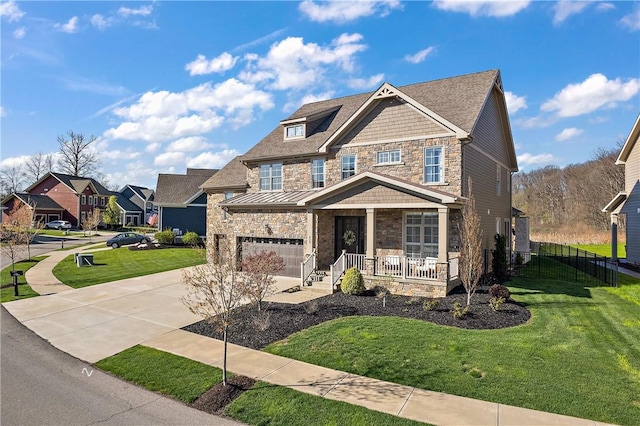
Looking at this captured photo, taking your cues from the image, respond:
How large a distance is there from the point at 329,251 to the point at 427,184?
5.89m

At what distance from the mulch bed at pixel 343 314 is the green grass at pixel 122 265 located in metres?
5.27

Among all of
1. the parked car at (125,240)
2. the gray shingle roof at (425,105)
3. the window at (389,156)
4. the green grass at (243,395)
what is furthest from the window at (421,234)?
the parked car at (125,240)

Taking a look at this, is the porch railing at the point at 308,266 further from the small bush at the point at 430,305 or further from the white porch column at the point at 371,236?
the small bush at the point at 430,305

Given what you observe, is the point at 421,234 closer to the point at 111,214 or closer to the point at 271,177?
the point at 271,177

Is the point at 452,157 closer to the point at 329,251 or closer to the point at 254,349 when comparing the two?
the point at 329,251

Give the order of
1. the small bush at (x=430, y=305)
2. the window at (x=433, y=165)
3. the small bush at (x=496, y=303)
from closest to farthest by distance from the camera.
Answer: the small bush at (x=496, y=303), the small bush at (x=430, y=305), the window at (x=433, y=165)

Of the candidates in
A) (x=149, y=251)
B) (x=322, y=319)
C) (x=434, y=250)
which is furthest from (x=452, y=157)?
(x=149, y=251)

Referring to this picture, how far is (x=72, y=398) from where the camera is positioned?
698 cm

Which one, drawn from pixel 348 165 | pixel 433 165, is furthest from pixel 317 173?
pixel 433 165

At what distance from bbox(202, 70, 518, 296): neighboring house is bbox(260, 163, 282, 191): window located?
0.06 meters

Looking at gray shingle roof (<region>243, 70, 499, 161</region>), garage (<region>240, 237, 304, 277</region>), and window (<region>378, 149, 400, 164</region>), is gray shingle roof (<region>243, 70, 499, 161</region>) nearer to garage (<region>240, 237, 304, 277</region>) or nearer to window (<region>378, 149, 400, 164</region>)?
window (<region>378, 149, 400, 164</region>)

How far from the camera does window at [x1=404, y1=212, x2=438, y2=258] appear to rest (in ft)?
53.1

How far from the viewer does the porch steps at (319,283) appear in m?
15.5

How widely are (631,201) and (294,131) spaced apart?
65.5ft
